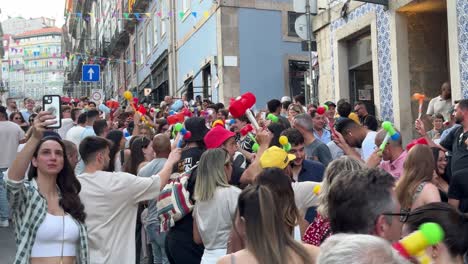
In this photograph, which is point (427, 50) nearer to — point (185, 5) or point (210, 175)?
point (210, 175)

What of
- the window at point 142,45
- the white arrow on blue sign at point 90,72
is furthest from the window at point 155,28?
the window at point 142,45

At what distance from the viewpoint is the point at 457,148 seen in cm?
641

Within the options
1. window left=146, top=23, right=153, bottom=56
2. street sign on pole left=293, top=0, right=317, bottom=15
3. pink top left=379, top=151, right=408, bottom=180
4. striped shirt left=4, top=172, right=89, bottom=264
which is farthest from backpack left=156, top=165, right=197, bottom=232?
window left=146, top=23, right=153, bottom=56

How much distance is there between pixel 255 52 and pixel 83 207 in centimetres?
1667

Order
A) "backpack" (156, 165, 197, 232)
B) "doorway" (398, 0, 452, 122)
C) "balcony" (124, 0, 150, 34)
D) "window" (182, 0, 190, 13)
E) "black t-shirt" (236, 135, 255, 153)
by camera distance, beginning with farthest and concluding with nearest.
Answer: "balcony" (124, 0, 150, 34)
"window" (182, 0, 190, 13)
"doorway" (398, 0, 452, 122)
"black t-shirt" (236, 135, 255, 153)
"backpack" (156, 165, 197, 232)

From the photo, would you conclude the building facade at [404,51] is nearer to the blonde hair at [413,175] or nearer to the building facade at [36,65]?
the blonde hair at [413,175]

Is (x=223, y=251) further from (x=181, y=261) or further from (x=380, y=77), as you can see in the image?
(x=380, y=77)

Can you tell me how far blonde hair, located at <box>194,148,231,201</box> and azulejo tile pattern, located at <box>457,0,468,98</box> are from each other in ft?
19.6

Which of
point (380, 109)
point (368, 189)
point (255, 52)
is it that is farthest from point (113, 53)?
point (368, 189)

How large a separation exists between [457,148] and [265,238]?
3.64 metres

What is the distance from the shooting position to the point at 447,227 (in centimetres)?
321

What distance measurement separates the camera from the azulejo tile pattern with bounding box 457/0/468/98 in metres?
9.91

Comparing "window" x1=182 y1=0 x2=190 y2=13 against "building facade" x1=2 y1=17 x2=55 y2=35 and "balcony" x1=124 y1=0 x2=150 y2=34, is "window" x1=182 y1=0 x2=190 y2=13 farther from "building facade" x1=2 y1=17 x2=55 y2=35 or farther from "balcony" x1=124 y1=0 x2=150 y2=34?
"building facade" x1=2 y1=17 x2=55 y2=35

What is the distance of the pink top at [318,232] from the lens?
403 centimetres
